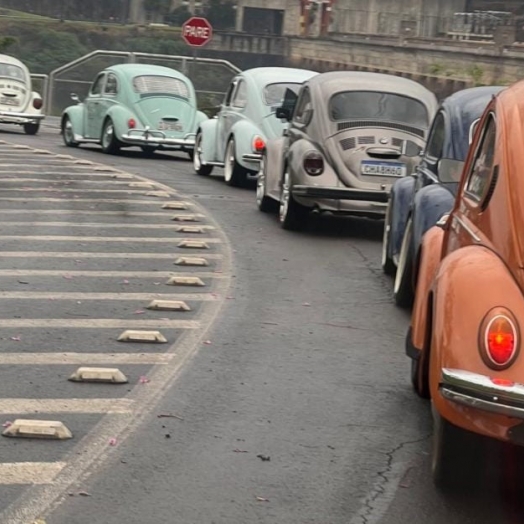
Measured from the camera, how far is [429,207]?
10.5 metres

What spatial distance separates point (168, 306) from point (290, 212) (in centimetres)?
545

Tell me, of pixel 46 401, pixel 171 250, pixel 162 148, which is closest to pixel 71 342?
pixel 46 401

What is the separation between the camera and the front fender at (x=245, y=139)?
67.9ft

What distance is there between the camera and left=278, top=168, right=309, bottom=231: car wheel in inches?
624

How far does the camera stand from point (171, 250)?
45.8 ft

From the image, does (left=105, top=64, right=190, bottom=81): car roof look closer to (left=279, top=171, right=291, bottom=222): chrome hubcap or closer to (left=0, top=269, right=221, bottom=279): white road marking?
(left=279, top=171, right=291, bottom=222): chrome hubcap

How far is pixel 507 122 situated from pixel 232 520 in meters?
2.14

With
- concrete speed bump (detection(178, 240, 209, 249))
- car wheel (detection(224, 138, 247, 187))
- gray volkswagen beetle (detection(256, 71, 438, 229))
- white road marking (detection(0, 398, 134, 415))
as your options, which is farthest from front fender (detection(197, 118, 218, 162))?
white road marking (detection(0, 398, 134, 415))

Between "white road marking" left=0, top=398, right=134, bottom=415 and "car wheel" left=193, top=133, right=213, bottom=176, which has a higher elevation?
"white road marking" left=0, top=398, right=134, bottom=415

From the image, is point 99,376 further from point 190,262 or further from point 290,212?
point 290,212

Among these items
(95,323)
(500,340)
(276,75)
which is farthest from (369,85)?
(500,340)

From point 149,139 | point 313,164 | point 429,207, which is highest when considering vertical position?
point 429,207

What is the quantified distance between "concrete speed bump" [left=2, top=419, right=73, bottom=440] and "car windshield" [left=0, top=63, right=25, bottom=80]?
27.2m

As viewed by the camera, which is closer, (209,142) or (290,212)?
(290,212)
